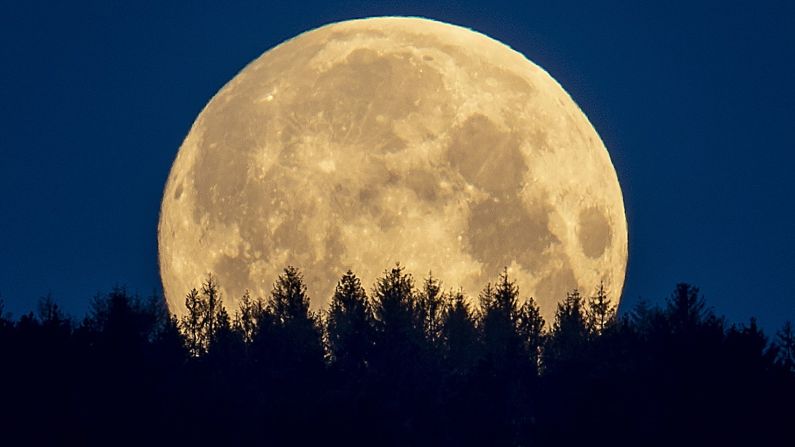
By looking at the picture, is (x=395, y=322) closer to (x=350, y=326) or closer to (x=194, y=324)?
(x=350, y=326)

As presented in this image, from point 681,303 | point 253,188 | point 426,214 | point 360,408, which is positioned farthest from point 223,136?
point 681,303

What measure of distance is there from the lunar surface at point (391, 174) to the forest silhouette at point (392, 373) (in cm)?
210

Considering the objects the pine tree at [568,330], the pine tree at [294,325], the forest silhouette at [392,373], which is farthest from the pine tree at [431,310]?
the pine tree at [568,330]

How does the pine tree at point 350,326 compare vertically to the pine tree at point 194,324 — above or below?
below

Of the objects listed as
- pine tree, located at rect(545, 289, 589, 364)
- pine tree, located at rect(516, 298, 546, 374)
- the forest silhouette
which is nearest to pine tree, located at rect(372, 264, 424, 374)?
the forest silhouette

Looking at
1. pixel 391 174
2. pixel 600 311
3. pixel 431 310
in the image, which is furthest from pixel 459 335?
pixel 391 174

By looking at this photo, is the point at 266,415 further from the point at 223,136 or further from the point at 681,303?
the point at 681,303

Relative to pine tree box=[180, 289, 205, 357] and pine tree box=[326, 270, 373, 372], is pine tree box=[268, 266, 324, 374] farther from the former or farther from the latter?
pine tree box=[180, 289, 205, 357]

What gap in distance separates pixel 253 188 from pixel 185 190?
445cm

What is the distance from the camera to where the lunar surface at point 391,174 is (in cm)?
8362

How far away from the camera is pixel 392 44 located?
8694 centimetres

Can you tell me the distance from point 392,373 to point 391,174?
811 centimetres

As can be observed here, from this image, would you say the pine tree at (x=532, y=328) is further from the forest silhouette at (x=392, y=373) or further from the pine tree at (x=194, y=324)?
the pine tree at (x=194, y=324)

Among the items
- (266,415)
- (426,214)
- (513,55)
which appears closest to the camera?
(266,415)
